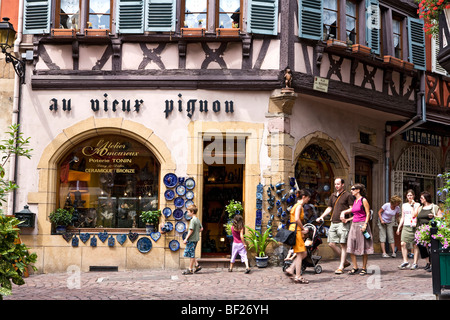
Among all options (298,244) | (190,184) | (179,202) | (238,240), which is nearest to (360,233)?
(298,244)

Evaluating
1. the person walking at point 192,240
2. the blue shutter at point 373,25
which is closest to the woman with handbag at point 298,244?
the person walking at point 192,240

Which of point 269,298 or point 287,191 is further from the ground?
point 287,191

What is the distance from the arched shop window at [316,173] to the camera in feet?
41.1

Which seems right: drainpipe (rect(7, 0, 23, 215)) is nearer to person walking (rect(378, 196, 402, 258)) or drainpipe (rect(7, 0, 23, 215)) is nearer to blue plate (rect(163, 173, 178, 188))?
blue plate (rect(163, 173, 178, 188))

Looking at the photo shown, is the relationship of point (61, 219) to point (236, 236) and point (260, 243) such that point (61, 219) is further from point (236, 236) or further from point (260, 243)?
point (260, 243)

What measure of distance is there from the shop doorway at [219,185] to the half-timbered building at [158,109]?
0.16 ft

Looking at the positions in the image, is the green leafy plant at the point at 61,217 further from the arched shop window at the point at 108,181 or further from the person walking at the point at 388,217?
the person walking at the point at 388,217

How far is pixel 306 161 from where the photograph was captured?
12.6 meters

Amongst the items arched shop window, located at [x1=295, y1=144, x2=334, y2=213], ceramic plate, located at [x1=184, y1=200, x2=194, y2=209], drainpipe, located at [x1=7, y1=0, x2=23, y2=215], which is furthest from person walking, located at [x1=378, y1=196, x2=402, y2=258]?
drainpipe, located at [x1=7, y1=0, x2=23, y2=215]

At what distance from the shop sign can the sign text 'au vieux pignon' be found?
622cm

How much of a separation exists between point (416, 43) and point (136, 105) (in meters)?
7.26
